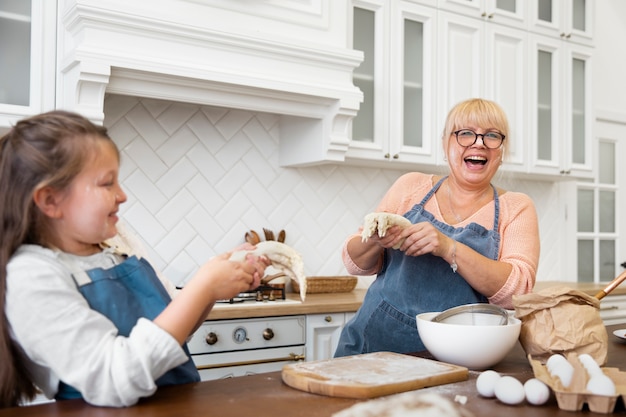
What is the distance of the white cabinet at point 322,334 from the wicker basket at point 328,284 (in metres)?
0.32

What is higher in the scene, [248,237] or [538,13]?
[538,13]

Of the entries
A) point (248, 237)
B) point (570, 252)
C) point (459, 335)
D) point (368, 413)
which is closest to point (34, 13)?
point (248, 237)

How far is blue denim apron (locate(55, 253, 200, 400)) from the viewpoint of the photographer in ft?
3.40

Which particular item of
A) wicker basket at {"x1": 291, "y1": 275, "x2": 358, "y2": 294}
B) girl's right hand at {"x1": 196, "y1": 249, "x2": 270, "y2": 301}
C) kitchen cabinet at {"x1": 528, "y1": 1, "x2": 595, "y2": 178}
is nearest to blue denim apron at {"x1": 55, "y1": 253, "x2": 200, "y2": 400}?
girl's right hand at {"x1": 196, "y1": 249, "x2": 270, "y2": 301}

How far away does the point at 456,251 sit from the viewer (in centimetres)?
162

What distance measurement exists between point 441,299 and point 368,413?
1020 millimetres

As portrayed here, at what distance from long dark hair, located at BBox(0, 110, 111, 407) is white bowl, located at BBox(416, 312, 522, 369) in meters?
0.73

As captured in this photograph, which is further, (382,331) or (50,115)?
(382,331)

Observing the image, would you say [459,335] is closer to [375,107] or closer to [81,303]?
[81,303]

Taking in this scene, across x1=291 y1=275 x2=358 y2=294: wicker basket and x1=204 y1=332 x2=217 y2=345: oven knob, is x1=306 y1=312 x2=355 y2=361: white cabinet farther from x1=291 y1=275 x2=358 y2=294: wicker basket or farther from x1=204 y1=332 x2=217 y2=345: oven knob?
x1=204 y1=332 x2=217 y2=345: oven knob

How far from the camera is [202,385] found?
1.13 metres

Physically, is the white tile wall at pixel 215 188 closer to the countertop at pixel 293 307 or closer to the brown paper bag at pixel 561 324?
the countertop at pixel 293 307

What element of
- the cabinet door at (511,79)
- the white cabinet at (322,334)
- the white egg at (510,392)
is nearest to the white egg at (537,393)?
the white egg at (510,392)

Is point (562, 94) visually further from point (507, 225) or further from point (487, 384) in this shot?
point (487, 384)
